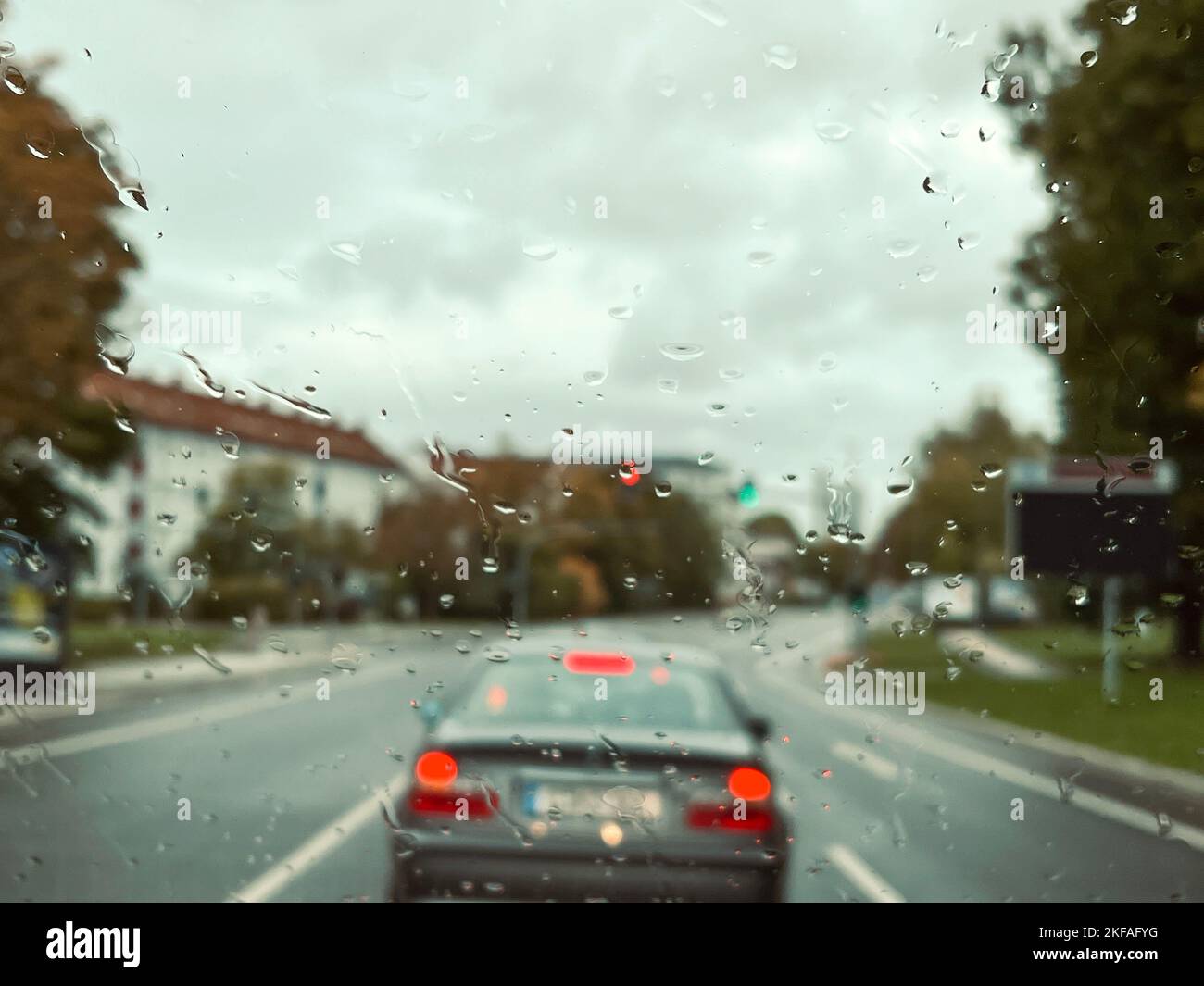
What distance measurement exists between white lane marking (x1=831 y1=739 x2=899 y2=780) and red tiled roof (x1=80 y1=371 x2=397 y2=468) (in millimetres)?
2085

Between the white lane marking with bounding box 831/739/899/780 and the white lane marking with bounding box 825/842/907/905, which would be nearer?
the white lane marking with bounding box 825/842/907/905

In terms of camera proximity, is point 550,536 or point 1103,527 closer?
point 1103,527

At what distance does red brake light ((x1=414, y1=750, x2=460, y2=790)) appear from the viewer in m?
3.65

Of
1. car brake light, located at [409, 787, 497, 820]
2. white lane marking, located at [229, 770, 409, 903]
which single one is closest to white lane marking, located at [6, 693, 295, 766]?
white lane marking, located at [229, 770, 409, 903]

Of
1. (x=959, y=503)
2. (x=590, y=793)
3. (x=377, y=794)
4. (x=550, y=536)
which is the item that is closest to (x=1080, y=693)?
(x=959, y=503)

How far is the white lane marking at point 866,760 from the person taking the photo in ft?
15.2

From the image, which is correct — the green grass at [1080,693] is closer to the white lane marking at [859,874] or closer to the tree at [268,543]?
the white lane marking at [859,874]

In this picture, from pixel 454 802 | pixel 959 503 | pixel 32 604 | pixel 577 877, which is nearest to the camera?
pixel 577 877

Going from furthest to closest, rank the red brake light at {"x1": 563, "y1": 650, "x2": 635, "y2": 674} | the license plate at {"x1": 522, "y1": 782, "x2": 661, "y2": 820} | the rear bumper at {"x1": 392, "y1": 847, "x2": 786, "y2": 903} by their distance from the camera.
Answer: the red brake light at {"x1": 563, "y1": 650, "x2": 635, "y2": 674} < the license plate at {"x1": 522, "y1": 782, "x2": 661, "y2": 820} < the rear bumper at {"x1": 392, "y1": 847, "x2": 786, "y2": 903}

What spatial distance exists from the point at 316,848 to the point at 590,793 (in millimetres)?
1442

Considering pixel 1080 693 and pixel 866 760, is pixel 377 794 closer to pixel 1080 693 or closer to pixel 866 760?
pixel 1080 693

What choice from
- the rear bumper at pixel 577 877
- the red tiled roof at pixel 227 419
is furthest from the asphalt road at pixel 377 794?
the red tiled roof at pixel 227 419

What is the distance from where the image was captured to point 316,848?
435cm

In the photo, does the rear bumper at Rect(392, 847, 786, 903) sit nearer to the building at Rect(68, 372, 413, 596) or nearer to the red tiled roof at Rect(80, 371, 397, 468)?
the building at Rect(68, 372, 413, 596)
